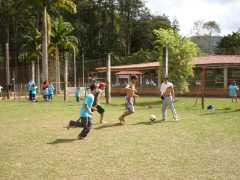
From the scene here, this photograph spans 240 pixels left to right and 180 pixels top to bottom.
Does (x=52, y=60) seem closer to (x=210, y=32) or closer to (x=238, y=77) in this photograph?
(x=238, y=77)

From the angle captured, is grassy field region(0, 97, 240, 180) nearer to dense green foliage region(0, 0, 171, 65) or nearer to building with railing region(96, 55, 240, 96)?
building with railing region(96, 55, 240, 96)

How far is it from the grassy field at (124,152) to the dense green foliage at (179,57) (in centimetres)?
1668

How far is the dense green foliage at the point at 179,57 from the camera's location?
3017 centimetres

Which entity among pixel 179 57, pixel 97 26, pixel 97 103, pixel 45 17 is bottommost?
pixel 97 103

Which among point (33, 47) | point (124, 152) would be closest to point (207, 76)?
point (33, 47)

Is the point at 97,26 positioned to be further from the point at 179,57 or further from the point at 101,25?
the point at 179,57

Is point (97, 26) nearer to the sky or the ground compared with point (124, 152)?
nearer to the sky

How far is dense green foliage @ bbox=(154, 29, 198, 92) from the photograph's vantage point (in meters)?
30.2

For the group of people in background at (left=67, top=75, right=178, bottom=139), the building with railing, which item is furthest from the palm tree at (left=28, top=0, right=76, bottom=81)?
the group of people in background at (left=67, top=75, right=178, bottom=139)

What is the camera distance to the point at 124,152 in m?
Result: 8.60

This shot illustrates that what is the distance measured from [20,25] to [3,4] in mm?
3535

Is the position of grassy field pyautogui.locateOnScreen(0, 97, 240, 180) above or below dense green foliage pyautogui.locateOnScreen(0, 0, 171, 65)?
below

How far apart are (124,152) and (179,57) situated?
2240 centimetres

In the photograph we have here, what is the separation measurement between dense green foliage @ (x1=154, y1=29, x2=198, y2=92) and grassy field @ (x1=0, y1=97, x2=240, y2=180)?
16.7 meters
